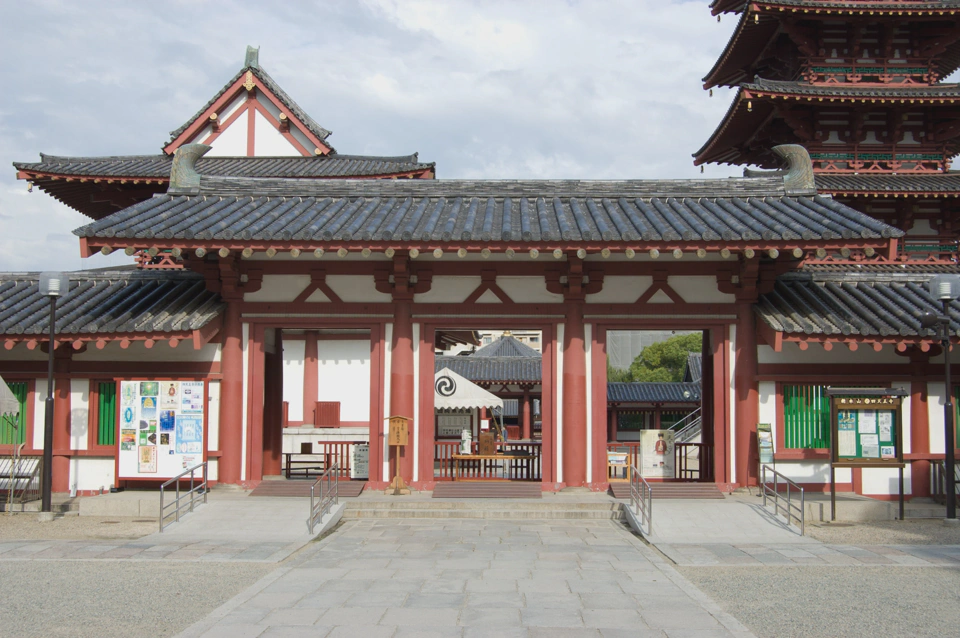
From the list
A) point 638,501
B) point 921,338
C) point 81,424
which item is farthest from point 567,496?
point 81,424

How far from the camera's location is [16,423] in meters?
13.8

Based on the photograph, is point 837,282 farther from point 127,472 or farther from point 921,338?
point 127,472

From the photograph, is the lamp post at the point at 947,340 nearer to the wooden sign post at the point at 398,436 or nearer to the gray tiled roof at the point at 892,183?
the wooden sign post at the point at 398,436

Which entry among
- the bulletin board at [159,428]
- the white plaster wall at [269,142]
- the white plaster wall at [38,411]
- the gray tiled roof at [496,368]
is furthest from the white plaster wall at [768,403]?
the gray tiled roof at [496,368]

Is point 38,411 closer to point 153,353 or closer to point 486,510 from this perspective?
point 153,353

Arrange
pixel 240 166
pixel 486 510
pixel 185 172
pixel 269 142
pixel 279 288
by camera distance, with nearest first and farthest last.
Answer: pixel 486 510
pixel 279 288
pixel 185 172
pixel 240 166
pixel 269 142

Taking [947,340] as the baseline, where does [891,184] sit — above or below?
above

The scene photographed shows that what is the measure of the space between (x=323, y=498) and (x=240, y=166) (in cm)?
1340

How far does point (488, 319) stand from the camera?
13.7m

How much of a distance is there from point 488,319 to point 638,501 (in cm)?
374

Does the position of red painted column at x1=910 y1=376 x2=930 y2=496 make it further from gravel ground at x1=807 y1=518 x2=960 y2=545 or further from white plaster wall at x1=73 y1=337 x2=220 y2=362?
white plaster wall at x1=73 y1=337 x2=220 y2=362

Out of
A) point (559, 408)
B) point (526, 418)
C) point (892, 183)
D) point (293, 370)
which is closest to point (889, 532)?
point (559, 408)

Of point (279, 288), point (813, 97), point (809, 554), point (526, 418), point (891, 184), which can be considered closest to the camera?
point (809, 554)

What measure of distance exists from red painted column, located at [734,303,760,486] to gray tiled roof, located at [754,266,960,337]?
32 centimetres
